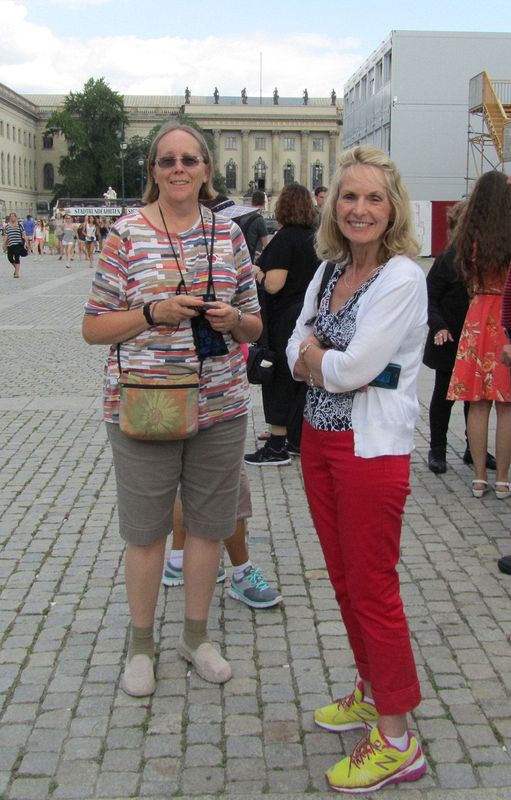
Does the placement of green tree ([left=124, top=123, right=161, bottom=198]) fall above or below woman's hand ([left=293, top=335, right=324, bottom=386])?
above

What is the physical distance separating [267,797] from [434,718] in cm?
73

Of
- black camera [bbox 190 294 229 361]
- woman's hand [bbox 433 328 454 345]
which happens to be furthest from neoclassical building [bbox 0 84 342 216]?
black camera [bbox 190 294 229 361]

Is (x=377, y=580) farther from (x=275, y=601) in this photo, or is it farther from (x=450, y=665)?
(x=275, y=601)

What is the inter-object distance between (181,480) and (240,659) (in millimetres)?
791

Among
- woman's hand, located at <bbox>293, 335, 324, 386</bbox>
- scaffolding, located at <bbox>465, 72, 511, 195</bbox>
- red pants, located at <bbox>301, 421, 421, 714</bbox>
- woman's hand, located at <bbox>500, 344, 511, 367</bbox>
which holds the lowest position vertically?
red pants, located at <bbox>301, 421, 421, 714</bbox>

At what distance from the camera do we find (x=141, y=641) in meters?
3.55

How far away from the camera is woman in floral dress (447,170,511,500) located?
5520 mm

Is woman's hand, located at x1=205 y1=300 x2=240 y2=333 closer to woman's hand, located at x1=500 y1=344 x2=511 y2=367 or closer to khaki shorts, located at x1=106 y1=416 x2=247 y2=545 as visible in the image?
khaki shorts, located at x1=106 y1=416 x2=247 y2=545

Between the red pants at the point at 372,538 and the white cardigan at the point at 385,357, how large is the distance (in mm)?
56

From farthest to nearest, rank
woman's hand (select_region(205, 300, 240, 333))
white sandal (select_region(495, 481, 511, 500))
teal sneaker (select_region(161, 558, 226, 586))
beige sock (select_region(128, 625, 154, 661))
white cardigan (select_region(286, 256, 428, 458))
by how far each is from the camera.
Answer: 1. white sandal (select_region(495, 481, 511, 500))
2. teal sneaker (select_region(161, 558, 226, 586))
3. beige sock (select_region(128, 625, 154, 661))
4. woman's hand (select_region(205, 300, 240, 333))
5. white cardigan (select_region(286, 256, 428, 458))

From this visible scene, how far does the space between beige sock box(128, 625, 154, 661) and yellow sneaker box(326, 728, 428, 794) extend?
908 millimetres

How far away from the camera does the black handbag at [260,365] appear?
6270 millimetres

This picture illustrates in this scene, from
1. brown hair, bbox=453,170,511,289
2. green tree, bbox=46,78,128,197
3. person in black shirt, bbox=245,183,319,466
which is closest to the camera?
brown hair, bbox=453,170,511,289

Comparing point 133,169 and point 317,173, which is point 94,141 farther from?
point 317,173
